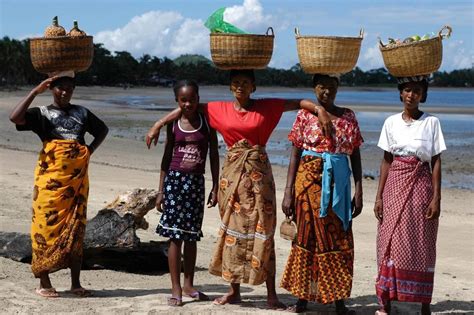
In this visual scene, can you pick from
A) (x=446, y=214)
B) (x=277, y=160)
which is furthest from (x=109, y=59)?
(x=446, y=214)

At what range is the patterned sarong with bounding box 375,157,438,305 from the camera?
596 cm

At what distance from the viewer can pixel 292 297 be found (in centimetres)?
689

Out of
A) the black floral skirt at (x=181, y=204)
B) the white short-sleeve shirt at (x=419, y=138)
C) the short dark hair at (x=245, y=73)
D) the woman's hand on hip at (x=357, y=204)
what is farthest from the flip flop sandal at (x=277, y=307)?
the short dark hair at (x=245, y=73)

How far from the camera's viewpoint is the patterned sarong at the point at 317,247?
604 cm

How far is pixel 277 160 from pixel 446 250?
10.2 metres

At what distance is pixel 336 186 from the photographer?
6.01 m

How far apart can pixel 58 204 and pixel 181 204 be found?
97 centimetres

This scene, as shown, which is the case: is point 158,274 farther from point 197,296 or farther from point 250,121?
point 250,121

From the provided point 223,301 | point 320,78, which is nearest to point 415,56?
point 320,78

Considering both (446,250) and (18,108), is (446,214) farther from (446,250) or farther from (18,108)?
(18,108)

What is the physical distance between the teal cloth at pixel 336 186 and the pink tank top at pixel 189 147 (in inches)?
33.9

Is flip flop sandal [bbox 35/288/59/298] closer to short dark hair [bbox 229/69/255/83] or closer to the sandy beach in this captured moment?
the sandy beach

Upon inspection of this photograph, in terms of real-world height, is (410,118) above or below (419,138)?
above

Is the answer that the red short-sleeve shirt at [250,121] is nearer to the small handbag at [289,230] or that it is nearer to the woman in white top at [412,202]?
the small handbag at [289,230]
